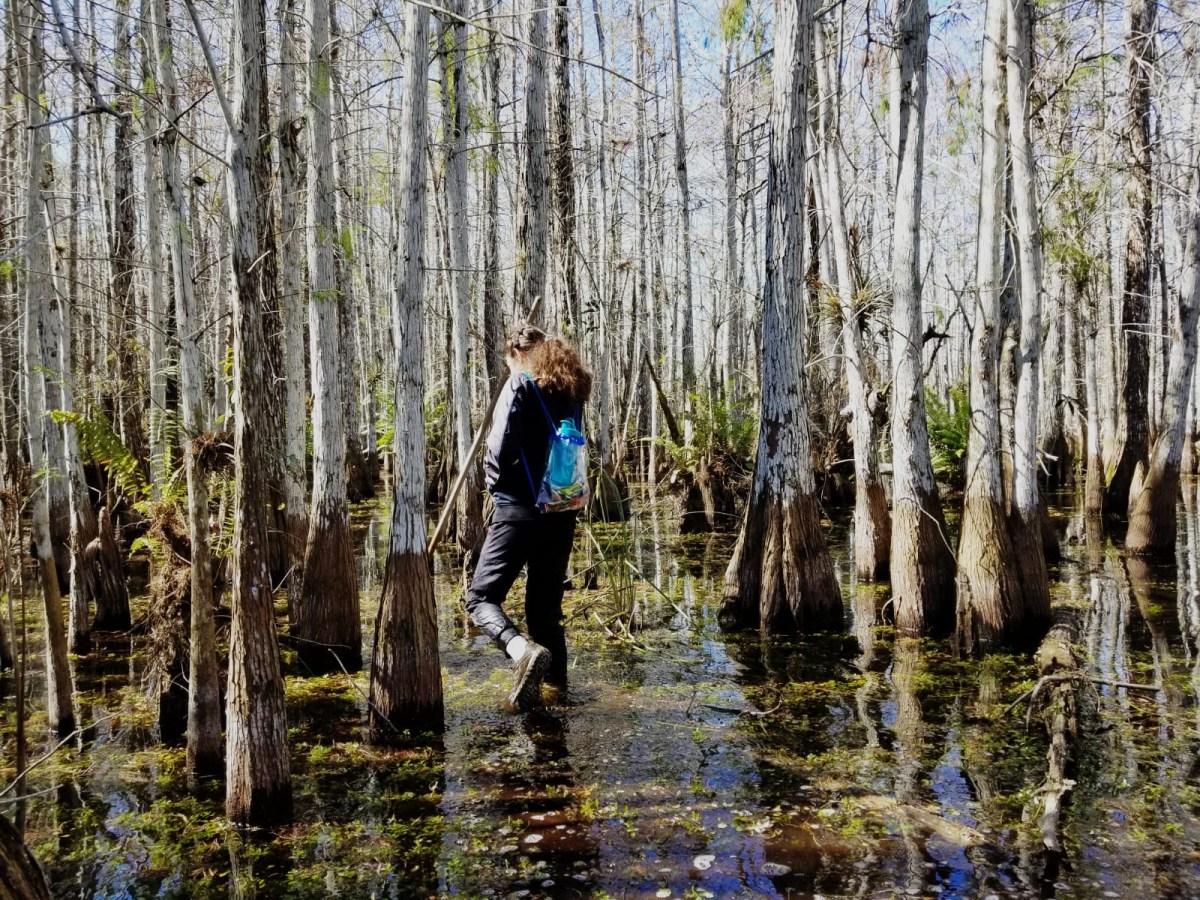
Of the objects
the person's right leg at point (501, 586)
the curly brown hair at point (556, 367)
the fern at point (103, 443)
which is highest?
the curly brown hair at point (556, 367)

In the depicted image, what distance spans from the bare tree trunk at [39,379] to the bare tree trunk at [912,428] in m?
6.01

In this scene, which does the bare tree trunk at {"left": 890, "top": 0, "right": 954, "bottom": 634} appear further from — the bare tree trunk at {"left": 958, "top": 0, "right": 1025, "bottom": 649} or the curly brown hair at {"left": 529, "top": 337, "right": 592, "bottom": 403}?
the curly brown hair at {"left": 529, "top": 337, "right": 592, "bottom": 403}

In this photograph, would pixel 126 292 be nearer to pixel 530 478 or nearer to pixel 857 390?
pixel 530 478

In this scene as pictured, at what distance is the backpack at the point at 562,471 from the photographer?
5.31 metres

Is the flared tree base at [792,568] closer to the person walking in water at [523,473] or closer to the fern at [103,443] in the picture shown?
the person walking in water at [523,473]

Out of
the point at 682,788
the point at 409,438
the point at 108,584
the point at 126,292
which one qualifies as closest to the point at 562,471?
the point at 409,438

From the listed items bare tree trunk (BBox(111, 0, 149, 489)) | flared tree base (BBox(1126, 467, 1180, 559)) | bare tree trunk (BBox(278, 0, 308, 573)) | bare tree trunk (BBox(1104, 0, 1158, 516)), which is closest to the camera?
bare tree trunk (BBox(278, 0, 308, 573))

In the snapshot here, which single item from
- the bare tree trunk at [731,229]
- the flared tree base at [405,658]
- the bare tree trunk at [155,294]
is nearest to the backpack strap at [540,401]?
the flared tree base at [405,658]

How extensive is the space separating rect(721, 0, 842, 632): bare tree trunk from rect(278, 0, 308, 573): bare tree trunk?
3890 mm

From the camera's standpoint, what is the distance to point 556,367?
545 cm

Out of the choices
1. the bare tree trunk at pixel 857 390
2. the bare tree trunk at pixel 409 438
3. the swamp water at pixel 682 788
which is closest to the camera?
the swamp water at pixel 682 788

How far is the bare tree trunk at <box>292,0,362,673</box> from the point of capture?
6.23 metres

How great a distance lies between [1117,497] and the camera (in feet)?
47.1

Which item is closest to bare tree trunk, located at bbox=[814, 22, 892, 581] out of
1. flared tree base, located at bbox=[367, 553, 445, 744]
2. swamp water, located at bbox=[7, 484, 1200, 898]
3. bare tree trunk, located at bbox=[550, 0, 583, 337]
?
swamp water, located at bbox=[7, 484, 1200, 898]
